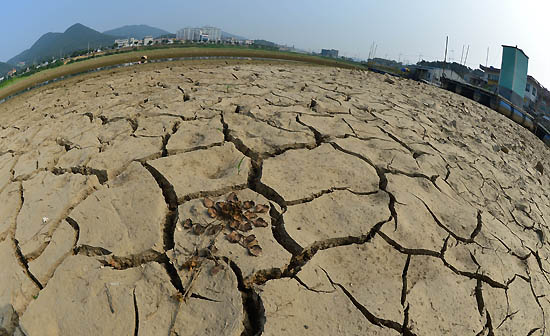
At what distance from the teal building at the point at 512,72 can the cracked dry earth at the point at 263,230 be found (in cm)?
543

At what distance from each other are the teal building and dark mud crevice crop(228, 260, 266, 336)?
25.6ft

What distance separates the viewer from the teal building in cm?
683

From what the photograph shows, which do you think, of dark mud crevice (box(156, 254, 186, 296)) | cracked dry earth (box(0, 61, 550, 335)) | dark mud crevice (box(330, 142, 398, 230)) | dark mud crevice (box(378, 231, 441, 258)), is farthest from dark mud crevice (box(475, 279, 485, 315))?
dark mud crevice (box(156, 254, 186, 296))

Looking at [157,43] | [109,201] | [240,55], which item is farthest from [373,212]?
[157,43]

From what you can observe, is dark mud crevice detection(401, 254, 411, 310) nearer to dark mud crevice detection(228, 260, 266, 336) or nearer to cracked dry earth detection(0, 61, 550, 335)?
cracked dry earth detection(0, 61, 550, 335)

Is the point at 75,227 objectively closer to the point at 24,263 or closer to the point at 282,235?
the point at 24,263

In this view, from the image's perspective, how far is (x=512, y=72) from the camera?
22.7 ft

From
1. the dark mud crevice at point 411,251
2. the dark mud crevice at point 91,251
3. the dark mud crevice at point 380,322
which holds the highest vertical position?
the dark mud crevice at point 411,251

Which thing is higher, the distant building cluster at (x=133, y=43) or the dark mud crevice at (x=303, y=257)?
the distant building cluster at (x=133, y=43)

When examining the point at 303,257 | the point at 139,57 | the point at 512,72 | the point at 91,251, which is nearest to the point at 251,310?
the point at 303,257

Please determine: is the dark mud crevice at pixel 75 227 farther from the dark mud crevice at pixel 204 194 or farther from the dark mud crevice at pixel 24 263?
the dark mud crevice at pixel 204 194

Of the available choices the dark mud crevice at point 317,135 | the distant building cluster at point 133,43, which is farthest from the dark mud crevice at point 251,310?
the distant building cluster at point 133,43

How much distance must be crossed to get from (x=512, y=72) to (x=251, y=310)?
8.33 meters

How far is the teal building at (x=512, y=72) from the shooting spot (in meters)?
6.83
